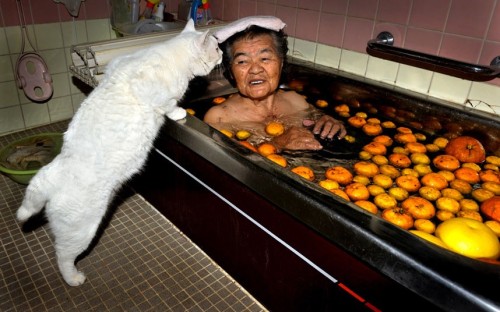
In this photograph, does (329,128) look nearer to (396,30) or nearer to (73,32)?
(396,30)

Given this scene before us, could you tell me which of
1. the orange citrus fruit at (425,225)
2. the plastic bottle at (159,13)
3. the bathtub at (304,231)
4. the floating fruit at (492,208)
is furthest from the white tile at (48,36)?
the floating fruit at (492,208)

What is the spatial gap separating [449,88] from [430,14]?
1.69 feet

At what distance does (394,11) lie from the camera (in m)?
2.63

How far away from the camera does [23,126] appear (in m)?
3.90

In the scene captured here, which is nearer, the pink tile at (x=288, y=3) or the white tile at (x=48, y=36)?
the pink tile at (x=288, y=3)

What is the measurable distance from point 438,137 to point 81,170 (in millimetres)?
2345

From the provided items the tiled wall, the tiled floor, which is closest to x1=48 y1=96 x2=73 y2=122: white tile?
the tiled wall

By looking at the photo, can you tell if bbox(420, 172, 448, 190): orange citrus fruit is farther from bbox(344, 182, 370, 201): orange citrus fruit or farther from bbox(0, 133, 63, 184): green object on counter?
bbox(0, 133, 63, 184): green object on counter

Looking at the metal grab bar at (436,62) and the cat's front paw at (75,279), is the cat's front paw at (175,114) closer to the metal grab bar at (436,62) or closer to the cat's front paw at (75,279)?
the cat's front paw at (75,279)

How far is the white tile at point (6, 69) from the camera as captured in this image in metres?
3.53

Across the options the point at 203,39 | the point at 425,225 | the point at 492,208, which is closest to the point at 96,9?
the point at 203,39

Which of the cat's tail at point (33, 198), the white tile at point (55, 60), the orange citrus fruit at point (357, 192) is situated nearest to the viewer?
the cat's tail at point (33, 198)

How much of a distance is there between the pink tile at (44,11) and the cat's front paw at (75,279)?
8.86 feet

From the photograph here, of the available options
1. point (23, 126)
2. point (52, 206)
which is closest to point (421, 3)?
point (52, 206)
